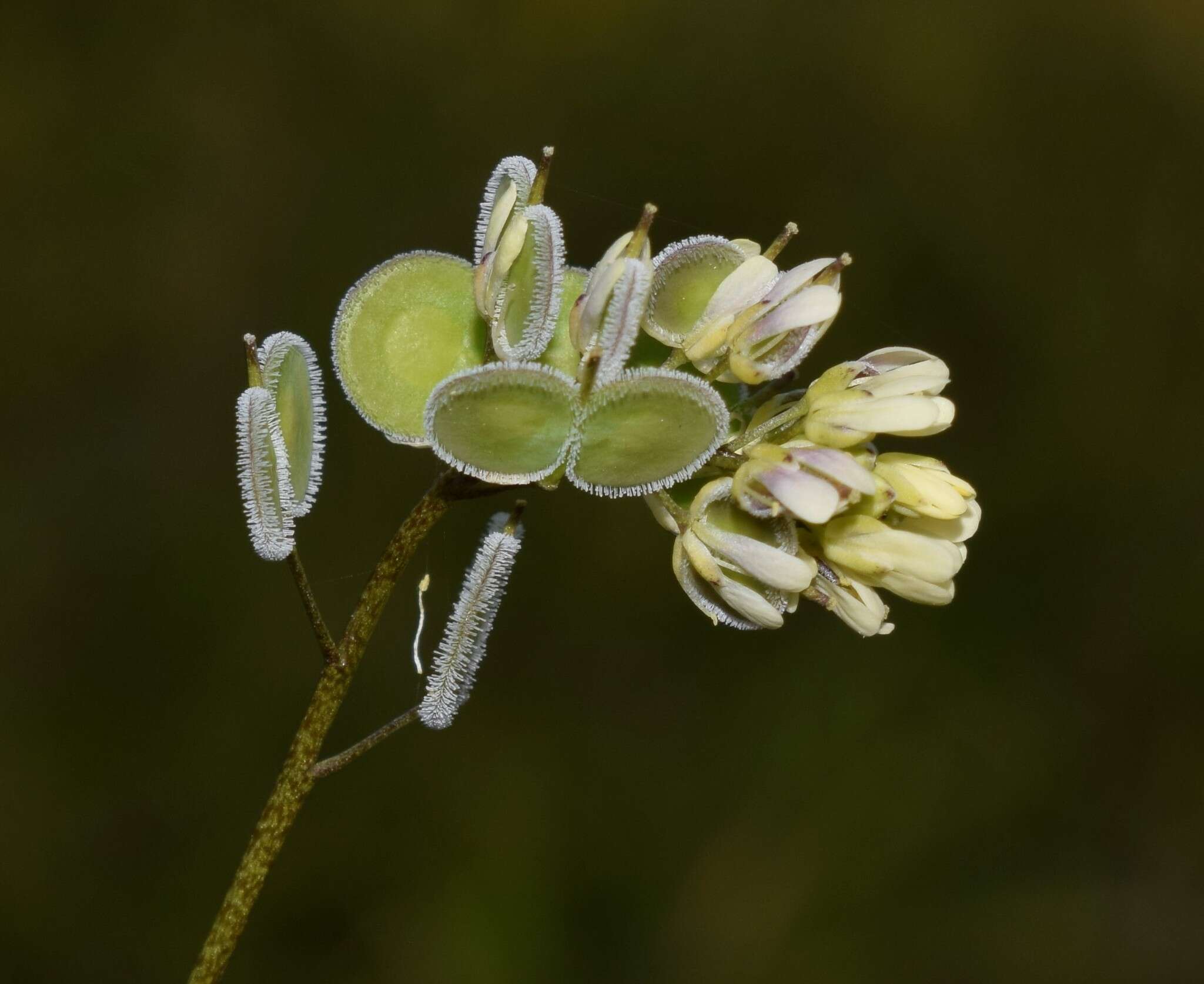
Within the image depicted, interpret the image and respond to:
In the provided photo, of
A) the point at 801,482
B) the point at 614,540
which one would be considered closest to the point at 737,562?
the point at 801,482

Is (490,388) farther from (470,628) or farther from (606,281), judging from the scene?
(470,628)

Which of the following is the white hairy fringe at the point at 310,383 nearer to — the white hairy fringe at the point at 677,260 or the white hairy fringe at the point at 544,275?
the white hairy fringe at the point at 544,275

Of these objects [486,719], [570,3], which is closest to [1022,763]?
[486,719]

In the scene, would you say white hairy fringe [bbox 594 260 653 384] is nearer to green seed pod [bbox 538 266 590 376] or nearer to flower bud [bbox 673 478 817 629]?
green seed pod [bbox 538 266 590 376]

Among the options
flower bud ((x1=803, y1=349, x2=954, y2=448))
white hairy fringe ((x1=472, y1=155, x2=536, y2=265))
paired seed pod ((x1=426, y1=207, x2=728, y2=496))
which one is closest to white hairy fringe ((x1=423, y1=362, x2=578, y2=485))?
paired seed pod ((x1=426, y1=207, x2=728, y2=496))

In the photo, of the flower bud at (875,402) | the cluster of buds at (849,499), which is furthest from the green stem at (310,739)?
the flower bud at (875,402)

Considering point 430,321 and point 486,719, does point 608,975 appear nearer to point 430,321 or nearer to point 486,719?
point 486,719
